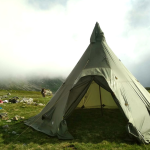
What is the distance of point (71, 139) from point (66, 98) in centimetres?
222

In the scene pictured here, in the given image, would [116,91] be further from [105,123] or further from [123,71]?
[105,123]

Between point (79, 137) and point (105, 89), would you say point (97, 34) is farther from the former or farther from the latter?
point (79, 137)

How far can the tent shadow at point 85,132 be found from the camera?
22.9 ft

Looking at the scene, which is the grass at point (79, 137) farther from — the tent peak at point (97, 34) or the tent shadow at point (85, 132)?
the tent peak at point (97, 34)

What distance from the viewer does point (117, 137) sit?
7250mm

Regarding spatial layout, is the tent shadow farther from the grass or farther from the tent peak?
the tent peak

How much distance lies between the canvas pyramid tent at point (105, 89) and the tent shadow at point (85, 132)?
1.67 ft

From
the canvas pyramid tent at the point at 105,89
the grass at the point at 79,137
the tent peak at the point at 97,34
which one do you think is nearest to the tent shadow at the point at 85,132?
the grass at the point at 79,137

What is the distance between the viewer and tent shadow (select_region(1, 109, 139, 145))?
6.96 meters

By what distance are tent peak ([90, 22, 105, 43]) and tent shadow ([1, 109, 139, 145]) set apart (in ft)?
19.6

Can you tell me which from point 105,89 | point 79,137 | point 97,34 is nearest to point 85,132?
point 79,137

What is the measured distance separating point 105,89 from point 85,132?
2.73 m

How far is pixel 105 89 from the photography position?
312 inches

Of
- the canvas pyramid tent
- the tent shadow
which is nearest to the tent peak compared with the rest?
the canvas pyramid tent
